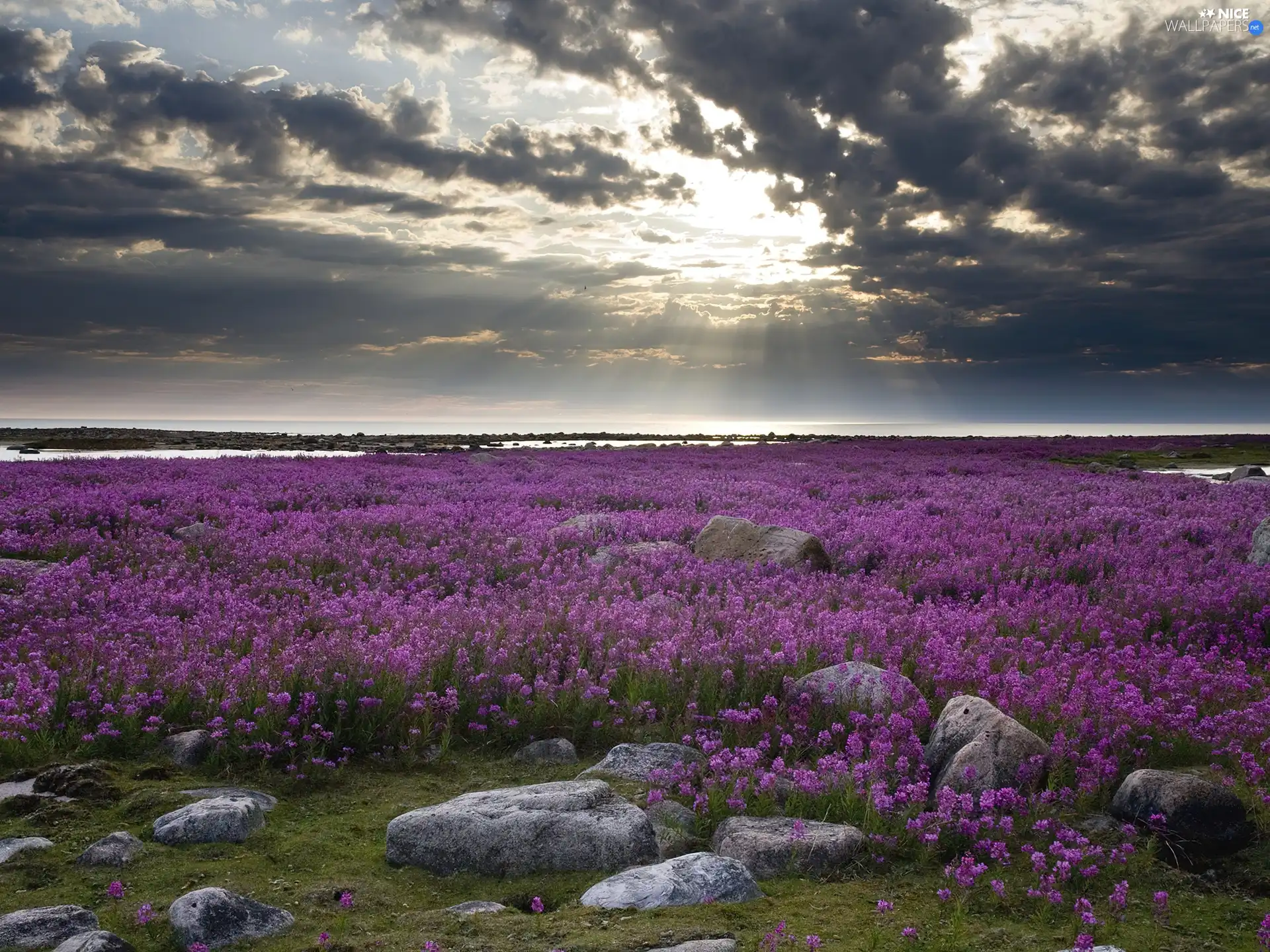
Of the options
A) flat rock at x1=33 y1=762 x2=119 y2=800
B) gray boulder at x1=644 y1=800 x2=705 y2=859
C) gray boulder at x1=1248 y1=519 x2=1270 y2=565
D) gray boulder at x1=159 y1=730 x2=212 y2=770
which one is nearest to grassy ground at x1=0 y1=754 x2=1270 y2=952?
flat rock at x1=33 y1=762 x2=119 y2=800

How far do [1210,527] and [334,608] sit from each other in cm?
1561

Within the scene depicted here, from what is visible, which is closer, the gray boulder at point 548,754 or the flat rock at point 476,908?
the flat rock at point 476,908

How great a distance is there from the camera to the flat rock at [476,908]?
4.04 metres

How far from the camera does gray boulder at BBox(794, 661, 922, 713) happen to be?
6.72 metres

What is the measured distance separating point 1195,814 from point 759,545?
323 inches

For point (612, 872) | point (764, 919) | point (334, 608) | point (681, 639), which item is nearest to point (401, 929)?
point (612, 872)

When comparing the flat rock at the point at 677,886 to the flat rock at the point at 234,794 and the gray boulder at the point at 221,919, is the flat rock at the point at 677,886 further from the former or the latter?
the flat rock at the point at 234,794

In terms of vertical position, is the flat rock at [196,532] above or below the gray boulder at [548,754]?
above

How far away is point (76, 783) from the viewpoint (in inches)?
213

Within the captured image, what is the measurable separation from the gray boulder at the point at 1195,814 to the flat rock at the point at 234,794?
556 centimetres

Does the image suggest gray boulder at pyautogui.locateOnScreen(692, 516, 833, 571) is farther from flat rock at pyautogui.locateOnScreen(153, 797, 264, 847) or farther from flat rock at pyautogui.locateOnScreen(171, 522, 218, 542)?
flat rock at pyautogui.locateOnScreen(153, 797, 264, 847)

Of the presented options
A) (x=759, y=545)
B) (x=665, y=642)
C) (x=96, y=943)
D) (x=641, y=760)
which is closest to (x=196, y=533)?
(x=759, y=545)

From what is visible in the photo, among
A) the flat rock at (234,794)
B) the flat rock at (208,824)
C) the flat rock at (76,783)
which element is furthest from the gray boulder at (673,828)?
the flat rock at (76,783)

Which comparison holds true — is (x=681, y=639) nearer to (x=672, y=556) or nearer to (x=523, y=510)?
(x=672, y=556)
